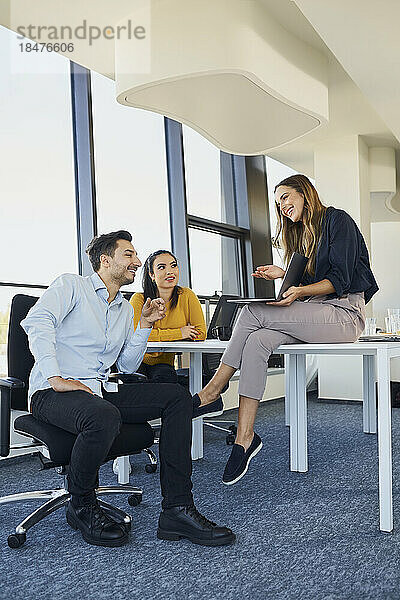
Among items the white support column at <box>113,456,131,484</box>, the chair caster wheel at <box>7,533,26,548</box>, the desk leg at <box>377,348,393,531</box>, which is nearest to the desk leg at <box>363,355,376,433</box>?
the white support column at <box>113,456,131,484</box>

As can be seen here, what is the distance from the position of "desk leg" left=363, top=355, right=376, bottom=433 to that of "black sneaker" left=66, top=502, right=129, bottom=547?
2.81m

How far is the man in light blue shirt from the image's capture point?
221 cm

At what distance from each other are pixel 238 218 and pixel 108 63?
2762mm

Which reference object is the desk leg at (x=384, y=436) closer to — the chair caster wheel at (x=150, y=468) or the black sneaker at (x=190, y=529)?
the black sneaker at (x=190, y=529)

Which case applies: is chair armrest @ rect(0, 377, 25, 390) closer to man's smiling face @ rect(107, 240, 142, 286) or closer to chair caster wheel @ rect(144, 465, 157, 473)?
man's smiling face @ rect(107, 240, 142, 286)

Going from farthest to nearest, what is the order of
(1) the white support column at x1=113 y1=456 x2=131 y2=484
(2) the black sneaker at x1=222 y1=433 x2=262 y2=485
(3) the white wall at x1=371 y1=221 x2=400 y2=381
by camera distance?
(3) the white wall at x1=371 y1=221 x2=400 y2=381 → (1) the white support column at x1=113 y1=456 x2=131 y2=484 → (2) the black sneaker at x1=222 y1=433 x2=262 y2=485

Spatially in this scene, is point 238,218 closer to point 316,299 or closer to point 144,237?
point 144,237

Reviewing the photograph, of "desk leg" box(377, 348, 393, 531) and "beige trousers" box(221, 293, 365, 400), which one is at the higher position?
"beige trousers" box(221, 293, 365, 400)

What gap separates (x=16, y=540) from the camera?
222 centimetres

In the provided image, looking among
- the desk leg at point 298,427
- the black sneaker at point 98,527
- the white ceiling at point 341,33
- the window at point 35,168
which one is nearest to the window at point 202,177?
the white ceiling at point 341,33

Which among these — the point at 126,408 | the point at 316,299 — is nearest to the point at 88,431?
the point at 126,408

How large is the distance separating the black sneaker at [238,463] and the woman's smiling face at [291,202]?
1.07 meters

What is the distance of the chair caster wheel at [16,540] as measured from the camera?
7.29 ft

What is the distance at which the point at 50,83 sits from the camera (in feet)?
14.7
